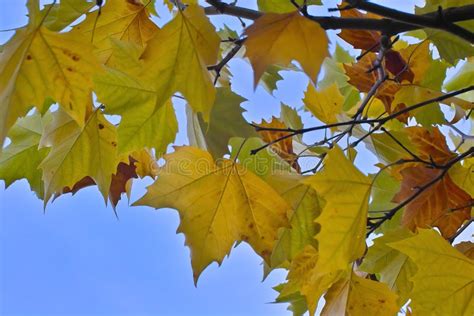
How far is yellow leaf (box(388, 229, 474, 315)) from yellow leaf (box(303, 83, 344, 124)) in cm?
25

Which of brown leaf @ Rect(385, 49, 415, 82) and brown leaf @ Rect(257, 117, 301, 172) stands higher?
brown leaf @ Rect(385, 49, 415, 82)

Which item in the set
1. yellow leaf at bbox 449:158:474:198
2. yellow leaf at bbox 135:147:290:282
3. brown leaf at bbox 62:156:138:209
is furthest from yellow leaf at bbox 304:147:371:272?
brown leaf at bbox 62:156:138:209

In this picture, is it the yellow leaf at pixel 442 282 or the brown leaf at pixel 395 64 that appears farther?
the brown leaf at pixel 395 64

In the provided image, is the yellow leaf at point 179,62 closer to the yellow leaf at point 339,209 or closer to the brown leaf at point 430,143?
the yellow leaf at point 339,209

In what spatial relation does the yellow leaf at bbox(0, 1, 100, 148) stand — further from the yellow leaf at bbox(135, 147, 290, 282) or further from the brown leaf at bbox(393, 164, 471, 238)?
the brown leaf at bbox(393, 164, 471, 238)

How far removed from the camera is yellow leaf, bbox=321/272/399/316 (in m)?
0.74

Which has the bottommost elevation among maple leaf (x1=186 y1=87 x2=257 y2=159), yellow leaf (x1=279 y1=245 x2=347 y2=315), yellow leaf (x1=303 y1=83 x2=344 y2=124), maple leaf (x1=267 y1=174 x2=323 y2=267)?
yellow leaf (x1=279 y1=245 x2=347 y2=315)

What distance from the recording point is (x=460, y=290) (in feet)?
2.17

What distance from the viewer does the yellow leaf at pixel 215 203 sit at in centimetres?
67

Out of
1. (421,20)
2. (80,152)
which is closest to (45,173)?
(80,152)

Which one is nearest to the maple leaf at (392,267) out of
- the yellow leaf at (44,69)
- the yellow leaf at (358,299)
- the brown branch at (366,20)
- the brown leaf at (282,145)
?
the yellow leaf at (358,299)

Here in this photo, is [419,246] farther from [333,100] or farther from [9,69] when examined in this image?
[9,69]

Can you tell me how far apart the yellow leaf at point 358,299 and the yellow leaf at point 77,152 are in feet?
1.02

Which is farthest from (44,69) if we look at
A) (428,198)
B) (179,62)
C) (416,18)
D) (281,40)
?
(428,198)
